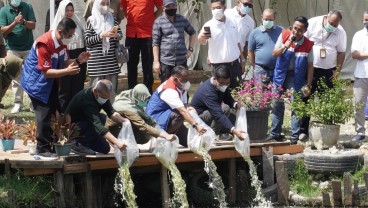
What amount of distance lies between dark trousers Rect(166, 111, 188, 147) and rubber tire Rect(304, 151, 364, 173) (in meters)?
1.63

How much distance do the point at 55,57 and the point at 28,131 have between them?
3.37ft

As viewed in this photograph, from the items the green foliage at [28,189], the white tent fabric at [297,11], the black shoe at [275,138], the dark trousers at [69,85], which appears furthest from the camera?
the white tent fabric at [297,11]

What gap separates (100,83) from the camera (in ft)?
38.9

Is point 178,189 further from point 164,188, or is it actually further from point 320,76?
point 320,76

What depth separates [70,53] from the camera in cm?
1384

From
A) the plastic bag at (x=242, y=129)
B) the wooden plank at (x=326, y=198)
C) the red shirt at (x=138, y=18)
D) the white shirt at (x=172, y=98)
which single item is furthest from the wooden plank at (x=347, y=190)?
the red shirt at (x=138, y=18)

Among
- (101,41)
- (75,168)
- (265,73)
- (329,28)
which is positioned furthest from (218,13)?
(75,168)

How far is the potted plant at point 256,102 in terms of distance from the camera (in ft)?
44.4

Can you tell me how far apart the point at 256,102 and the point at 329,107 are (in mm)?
950

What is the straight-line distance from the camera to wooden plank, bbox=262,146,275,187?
1354 cm

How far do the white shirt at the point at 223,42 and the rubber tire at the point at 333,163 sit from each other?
188 cm

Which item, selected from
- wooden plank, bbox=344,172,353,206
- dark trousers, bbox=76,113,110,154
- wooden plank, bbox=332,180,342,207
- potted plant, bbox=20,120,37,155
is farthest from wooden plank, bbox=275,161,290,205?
potted plant, bbox=20,120,37,155

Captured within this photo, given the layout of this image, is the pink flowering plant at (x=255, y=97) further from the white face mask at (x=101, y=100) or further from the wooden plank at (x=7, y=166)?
the wooden plank at (x=7, y=166)

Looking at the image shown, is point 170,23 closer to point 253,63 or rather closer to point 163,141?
point 253,63
